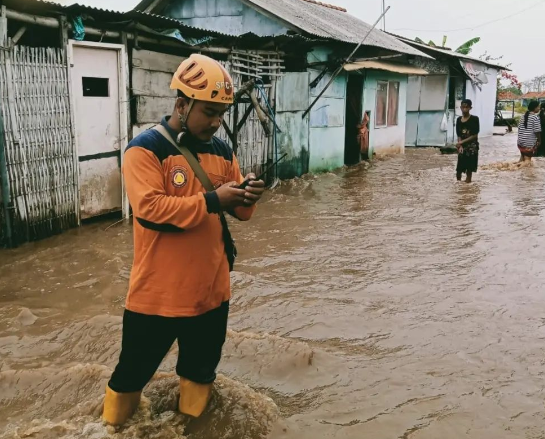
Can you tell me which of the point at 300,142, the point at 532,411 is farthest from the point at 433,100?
the point at 532,411

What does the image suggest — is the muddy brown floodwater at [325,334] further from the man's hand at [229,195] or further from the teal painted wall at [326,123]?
the teal painted wall at [326,123]

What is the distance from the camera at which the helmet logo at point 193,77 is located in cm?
251

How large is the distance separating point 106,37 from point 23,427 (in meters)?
5.91

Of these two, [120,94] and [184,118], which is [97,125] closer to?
[120,94]

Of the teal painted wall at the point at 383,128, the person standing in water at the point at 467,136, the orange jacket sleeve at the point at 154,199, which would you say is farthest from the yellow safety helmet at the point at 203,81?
the teal painted wall at the point at 383,128

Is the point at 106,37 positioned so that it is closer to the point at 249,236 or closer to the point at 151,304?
the point at 249,236

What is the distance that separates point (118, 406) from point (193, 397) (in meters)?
0.42

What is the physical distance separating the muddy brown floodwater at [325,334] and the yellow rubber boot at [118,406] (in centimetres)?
7

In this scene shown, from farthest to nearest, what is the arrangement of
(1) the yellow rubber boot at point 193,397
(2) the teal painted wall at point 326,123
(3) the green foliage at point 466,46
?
1. (3) the green foliage at point 466,46
2. (2) the teal painted wall at point 326,123
3. (1) the yellow rubber boot at point 193,397

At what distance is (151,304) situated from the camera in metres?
2.57

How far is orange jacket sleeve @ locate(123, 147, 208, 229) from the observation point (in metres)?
2.40

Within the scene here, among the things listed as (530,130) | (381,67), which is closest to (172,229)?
(381,67)

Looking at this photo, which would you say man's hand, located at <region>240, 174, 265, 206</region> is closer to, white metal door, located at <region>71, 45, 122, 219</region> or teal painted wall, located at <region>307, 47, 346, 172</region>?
white metal door, located at <region>71, 45, 122, 219</region>

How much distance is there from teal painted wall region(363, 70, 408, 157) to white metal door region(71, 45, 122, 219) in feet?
28.9
